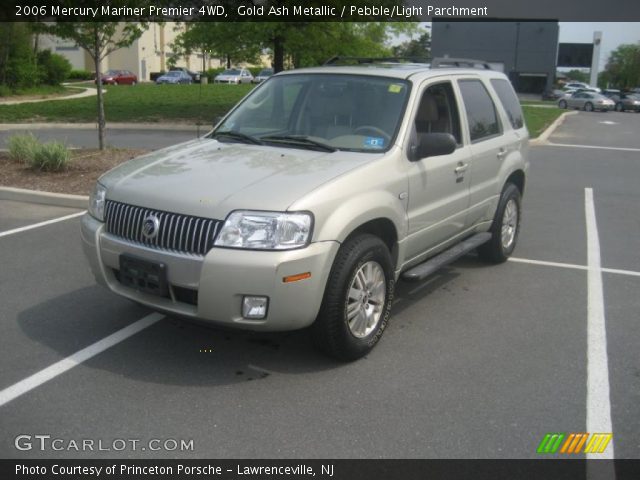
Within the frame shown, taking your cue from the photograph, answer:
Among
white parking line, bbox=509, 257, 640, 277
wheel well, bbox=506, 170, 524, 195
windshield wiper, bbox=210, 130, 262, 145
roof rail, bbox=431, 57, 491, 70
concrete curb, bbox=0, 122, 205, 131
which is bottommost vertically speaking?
white parking line, bbox=509, 257, 640, 277

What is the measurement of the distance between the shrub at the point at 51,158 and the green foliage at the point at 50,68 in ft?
99.5

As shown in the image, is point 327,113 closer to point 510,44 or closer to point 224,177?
point 224,177

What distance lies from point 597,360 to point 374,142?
2146 millimetres

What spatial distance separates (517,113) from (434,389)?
4.05 m

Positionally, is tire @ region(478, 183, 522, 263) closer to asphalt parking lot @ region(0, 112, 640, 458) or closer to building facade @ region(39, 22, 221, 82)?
asphalt parking lot @ region(0, 112, 640, 458)

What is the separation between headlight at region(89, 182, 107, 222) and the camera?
4.67 metres

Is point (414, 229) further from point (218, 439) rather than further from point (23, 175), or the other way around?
point (23, 175)

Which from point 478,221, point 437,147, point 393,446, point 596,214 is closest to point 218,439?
point 393,446

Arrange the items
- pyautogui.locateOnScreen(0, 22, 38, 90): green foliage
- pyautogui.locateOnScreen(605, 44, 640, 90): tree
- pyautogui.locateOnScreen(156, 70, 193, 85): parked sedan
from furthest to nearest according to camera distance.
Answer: pyautogui.locateOnScreen(605, 44, 640, 90): tree
pyautogui.locateOnScreen(156, 70, 193, 85): parked sedan
pyautogui.locateOnScreen(0, 22, 38, 90): green foliage

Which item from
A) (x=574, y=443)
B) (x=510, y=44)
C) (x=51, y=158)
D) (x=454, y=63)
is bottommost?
(x=574, y=443)

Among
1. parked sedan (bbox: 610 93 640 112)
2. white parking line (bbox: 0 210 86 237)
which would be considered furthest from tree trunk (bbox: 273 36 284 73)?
parked sedan (bbox: 610 93 640 112)

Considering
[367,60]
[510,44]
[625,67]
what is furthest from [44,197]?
[625,67]

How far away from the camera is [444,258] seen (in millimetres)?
5543

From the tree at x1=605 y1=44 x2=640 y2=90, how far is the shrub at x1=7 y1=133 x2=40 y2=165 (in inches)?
3754
